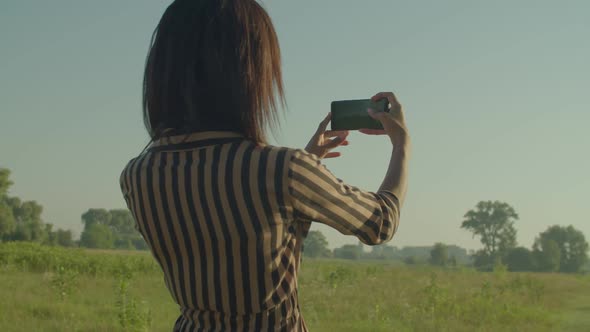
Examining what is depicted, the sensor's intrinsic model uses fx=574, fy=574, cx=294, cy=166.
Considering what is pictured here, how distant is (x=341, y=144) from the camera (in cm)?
156

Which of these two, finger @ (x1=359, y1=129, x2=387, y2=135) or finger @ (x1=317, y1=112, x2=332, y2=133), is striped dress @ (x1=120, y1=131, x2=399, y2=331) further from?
finger @ (x1=317, y1=112, x2=332, y2=133)

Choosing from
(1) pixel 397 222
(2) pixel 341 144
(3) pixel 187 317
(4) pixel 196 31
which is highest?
(4) pixel 196 31

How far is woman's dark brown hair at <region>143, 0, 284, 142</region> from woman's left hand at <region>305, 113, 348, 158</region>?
31 cm

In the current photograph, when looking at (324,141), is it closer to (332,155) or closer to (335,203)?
(332,155)

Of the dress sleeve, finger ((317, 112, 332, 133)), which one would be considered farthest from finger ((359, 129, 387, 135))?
the dress sleeve

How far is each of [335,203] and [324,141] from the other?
483 millimetres

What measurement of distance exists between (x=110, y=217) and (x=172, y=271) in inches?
3216

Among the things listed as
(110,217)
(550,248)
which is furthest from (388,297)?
(110,217)

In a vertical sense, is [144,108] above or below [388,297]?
above

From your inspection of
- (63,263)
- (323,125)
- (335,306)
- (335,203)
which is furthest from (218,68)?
(63,263)

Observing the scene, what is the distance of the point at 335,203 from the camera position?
1100 millimetres

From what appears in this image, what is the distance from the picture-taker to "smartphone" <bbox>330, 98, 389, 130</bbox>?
1368 mm

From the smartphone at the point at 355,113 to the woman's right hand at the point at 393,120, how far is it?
13 mm

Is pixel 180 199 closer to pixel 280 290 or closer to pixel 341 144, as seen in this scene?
pixel 280 290
